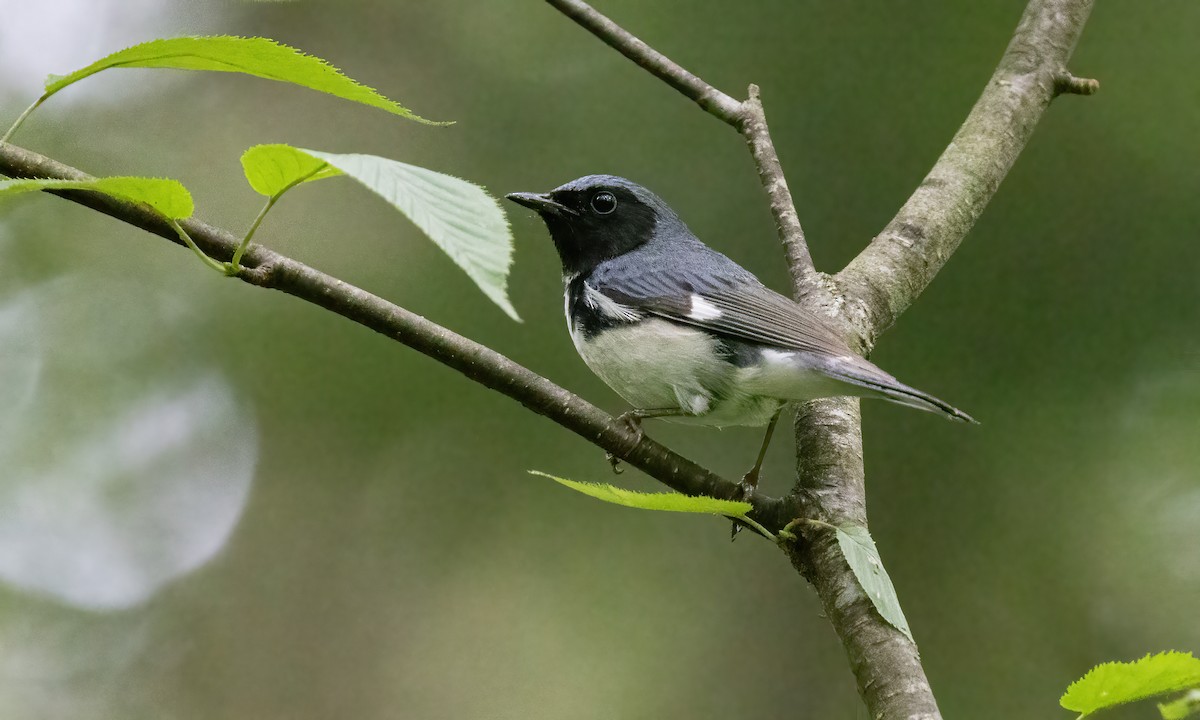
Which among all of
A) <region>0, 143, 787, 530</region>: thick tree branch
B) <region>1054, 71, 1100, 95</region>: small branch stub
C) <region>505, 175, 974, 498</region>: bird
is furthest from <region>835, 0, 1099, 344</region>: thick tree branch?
<region>0, 143, 787, 530</region>: thick tree branch

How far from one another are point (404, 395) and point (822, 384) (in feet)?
9.19

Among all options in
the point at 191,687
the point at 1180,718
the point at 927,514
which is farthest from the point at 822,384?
the point at 191,687

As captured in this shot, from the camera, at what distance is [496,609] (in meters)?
4.08

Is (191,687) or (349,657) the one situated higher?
(349,657)

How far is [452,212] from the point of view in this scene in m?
0.89

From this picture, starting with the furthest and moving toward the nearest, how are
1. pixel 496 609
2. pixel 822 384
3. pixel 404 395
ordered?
pixel 404 395, pixel 496 609, pixel 822 384

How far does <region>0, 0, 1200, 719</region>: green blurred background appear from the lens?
3.69 m

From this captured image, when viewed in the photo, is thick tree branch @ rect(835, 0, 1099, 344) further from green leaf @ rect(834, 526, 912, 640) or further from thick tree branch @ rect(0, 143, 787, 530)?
green leaf @ rect(834, 526, 912, 640)

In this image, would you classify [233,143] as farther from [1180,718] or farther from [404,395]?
[1180,718]

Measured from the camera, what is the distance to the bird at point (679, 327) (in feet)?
6.75

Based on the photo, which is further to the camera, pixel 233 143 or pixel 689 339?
pixel 233 143

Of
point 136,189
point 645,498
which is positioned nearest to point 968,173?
point 645,498

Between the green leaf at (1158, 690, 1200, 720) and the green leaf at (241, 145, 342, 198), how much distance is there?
1109mm

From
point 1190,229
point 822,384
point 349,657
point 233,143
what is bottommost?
point 349,657
